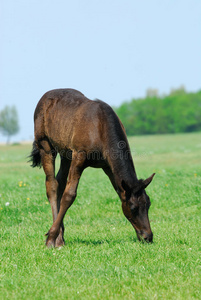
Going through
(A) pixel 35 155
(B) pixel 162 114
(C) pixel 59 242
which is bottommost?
(C) pixel 59 242

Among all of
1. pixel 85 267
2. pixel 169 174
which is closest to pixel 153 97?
pixel 169 174

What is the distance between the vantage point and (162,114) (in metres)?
110

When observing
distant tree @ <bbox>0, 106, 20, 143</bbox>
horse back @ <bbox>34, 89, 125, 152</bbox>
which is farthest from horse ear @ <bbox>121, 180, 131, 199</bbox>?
distant tree @ <bbox>0, 106, 20, 143</bbox>

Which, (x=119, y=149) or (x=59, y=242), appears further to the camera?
(x=59, y=242)

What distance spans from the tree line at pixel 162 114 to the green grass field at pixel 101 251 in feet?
305

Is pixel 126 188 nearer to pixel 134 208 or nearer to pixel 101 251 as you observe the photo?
pixel 134 208

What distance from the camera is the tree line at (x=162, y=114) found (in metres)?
106

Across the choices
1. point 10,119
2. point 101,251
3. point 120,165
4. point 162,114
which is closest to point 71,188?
point 120,165

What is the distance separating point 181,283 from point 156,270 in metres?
0.49

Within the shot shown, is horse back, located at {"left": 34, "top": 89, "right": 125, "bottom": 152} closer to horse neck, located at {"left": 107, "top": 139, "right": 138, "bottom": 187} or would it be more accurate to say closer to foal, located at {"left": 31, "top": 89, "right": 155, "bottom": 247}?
foal, located at {"left": 31, "top": 89, "right": 155, "bottom": 247}

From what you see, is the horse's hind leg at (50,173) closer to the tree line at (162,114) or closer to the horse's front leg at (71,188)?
the horse's front leg at (71,188)

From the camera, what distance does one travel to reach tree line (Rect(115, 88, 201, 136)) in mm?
105812

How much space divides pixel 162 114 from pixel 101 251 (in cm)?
10560

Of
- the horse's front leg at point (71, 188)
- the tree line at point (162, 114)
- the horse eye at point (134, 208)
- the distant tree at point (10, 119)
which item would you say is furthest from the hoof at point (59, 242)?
the distant tree at point (10, 119)
